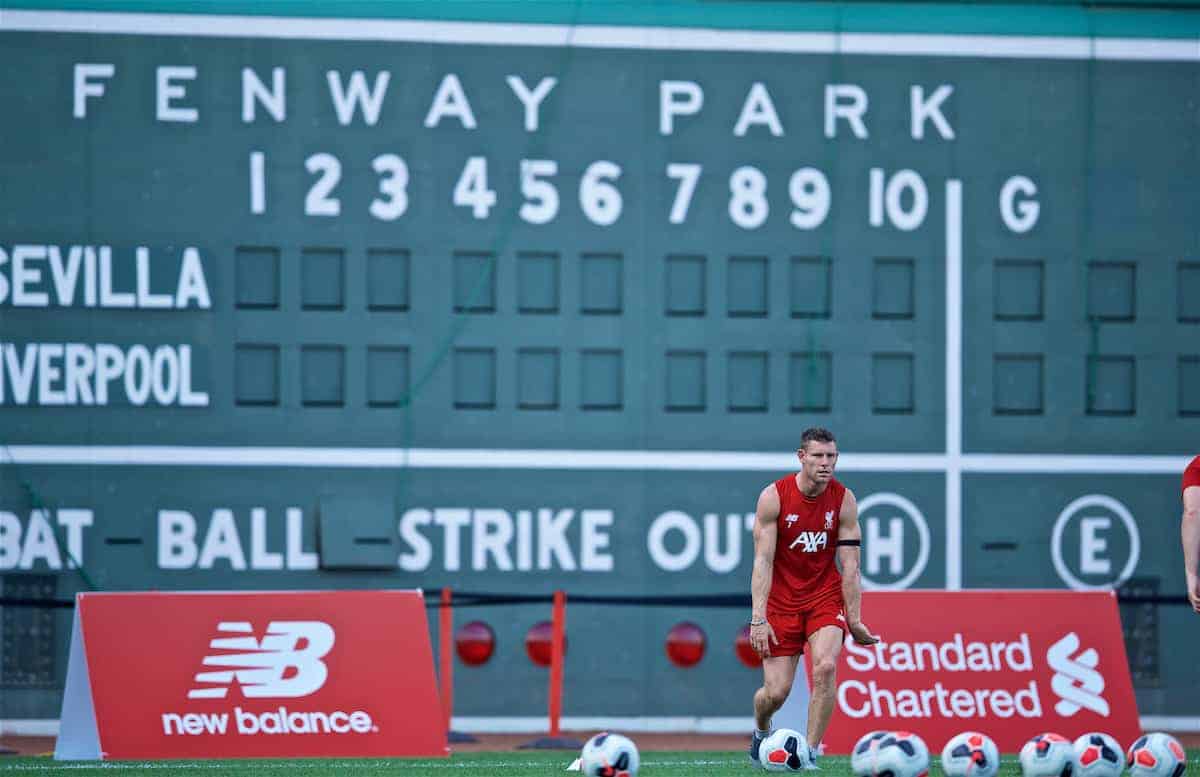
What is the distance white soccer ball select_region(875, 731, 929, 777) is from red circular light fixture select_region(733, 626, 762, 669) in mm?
4182

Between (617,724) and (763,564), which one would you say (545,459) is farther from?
(763,564)

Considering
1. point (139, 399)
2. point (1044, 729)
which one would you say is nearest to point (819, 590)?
point (1044, 729)

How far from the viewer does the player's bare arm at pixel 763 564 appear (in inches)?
329

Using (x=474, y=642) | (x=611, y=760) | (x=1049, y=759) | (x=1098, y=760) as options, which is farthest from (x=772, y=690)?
(x=474, y=642)

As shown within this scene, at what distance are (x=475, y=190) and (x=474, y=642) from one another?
260 cm

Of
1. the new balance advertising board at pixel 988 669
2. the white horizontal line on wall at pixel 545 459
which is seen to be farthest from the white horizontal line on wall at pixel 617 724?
the new balance advertising board at pixel 988 669

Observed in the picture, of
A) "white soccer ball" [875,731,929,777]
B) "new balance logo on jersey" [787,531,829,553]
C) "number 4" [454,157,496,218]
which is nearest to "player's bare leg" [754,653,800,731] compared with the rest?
"new balance logo on jersey" [787,531,829,553]

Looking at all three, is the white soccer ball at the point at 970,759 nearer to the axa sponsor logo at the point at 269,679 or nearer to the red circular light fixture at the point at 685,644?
the axa sponsor logo at the point at 269,679

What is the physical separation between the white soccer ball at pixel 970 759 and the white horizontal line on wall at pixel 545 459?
419cm

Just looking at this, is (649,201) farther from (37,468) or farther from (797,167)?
(37,468)

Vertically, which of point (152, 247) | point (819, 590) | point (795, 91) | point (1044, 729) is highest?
point (795, 91)

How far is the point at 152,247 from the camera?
1104cm

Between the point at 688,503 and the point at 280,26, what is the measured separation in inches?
142

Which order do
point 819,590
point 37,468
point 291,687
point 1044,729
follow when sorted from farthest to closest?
point 37,468, point 1044,729, point 291,687, point 819,590
